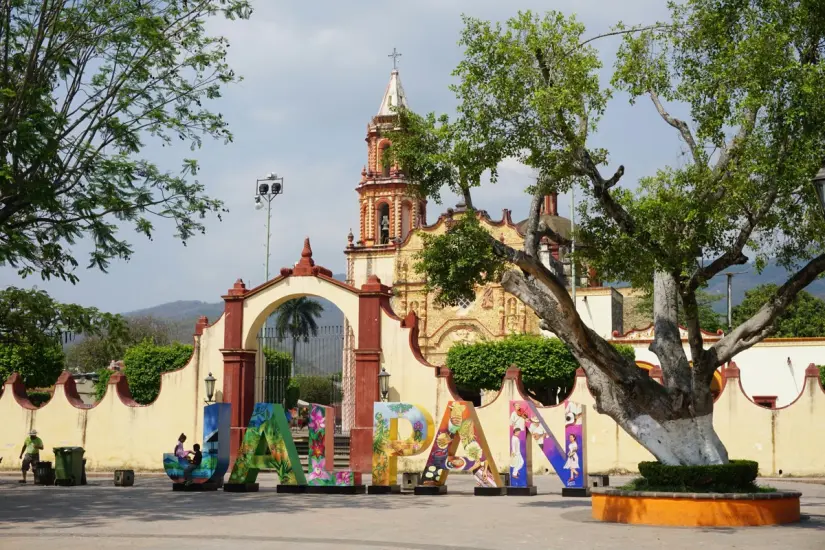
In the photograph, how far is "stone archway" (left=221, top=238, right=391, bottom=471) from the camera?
91.6 ft

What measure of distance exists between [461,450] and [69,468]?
394 inches

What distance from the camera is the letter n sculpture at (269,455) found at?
70.5 ft

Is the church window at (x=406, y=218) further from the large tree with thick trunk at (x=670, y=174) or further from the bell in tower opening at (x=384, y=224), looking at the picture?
the large tree with thick trunk at (x=670, y=174)

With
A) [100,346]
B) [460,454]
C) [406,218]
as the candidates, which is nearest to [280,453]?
[460,454]

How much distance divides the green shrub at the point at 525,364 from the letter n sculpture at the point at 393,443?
17017 millimetres

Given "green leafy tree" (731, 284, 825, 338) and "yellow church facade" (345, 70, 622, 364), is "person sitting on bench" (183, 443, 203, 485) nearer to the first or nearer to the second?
"yellow church facade" (345, 70, 622, 364)

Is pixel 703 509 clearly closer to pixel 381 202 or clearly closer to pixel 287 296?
pixel 287 296

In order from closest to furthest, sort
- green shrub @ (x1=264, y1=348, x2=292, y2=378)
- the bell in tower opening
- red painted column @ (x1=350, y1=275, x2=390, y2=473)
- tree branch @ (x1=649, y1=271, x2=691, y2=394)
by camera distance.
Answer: tree branch @ (x1=649, y1=271, x2=691, y2=394) → red painted column @ (x1=350, y1=275, x2=390, y2=473) → green shrub @ (x1=264, y1=348, x2=292, y2=378) → the bell in tower opening

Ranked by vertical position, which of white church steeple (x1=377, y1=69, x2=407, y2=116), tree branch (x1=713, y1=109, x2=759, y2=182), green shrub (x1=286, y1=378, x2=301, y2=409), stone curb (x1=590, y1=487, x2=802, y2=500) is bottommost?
stone curb (x1=590, y1=487, x2=802, y2=500)

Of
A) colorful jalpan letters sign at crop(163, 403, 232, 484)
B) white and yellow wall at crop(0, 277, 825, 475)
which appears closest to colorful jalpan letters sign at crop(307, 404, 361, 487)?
colorful jalpan letters sign at crop(163, 403, 232, 484)

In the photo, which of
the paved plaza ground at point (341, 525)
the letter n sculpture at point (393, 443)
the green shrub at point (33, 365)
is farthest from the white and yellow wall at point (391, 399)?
the green shrub at point (33, 365)

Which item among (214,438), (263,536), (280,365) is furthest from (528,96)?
(280,365)

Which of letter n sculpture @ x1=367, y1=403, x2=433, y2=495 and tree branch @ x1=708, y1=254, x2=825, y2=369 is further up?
tree branch @ x1=708, y1=254, x2=825, y2=369

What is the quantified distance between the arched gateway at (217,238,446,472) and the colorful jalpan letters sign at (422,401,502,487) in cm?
675
